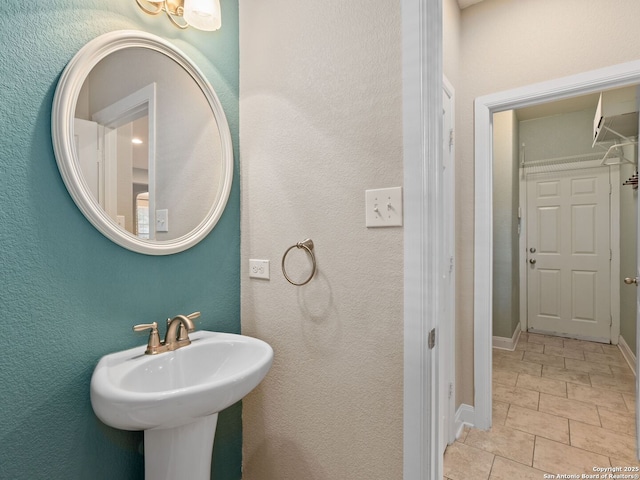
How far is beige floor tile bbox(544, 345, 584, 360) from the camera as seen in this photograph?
10.8 ft

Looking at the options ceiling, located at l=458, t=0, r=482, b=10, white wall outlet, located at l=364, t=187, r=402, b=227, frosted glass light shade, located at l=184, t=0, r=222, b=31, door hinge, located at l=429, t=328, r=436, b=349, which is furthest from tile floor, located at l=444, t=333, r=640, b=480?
A: ceiling, located at l=458, t=0, r=482, b=10

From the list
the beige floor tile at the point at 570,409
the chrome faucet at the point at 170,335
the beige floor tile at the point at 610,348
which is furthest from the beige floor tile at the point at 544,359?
the chrome faucet at the point at 170,335

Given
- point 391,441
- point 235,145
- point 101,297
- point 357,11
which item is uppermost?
point 357,11

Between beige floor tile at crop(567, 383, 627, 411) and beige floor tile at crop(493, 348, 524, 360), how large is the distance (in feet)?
2.19

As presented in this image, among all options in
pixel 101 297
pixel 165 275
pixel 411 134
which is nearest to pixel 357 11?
pixel 411 134

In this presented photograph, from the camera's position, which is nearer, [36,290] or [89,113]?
[36,290]

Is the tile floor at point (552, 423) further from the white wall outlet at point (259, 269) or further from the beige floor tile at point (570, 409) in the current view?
the white wall outlet at point (259, 269)

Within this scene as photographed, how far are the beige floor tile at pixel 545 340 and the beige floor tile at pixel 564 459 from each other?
7.19 ft

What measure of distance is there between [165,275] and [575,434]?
2.51 m

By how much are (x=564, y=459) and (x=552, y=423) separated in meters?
0.38

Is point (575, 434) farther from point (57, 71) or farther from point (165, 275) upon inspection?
point (57, 71)

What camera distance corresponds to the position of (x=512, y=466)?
5.63 ft

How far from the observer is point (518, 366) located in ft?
10.0

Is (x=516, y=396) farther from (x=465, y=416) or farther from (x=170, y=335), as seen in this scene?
(x=170, y=335)
